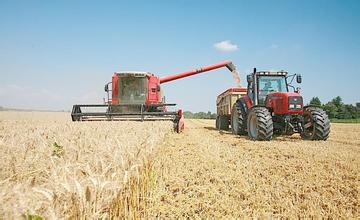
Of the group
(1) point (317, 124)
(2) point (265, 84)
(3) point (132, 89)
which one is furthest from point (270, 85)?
(3) point (132, 89)

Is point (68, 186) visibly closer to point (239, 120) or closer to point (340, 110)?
point (239, 120)

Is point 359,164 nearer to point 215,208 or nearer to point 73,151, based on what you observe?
point 215,208

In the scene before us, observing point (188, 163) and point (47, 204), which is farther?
point (188, 163)

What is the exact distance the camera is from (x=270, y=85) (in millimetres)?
10711

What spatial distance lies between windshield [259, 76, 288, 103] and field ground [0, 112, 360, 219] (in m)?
4.56

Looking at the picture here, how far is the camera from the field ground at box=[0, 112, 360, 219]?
1215mm

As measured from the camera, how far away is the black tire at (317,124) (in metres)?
8.89

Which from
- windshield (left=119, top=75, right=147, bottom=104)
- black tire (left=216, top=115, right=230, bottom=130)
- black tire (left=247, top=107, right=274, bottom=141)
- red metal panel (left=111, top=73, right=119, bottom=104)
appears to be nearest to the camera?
black tire (left=247, top=107, right=274, bottom=141)

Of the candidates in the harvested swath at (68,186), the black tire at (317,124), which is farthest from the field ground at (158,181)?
the black tire at (317,124)

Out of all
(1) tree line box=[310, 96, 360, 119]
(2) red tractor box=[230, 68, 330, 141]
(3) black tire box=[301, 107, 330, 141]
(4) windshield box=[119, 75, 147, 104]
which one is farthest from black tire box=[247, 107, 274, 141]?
(1) tree line box=[310, 96, 360, 119]

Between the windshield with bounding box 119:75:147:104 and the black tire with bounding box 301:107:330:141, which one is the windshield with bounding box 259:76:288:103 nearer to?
the black tire with bounding box 301:107:330:141

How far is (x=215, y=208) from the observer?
9.29 feet

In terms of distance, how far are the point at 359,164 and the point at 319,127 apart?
3.85 meters

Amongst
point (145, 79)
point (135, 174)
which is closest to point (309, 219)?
point (135, 174)
